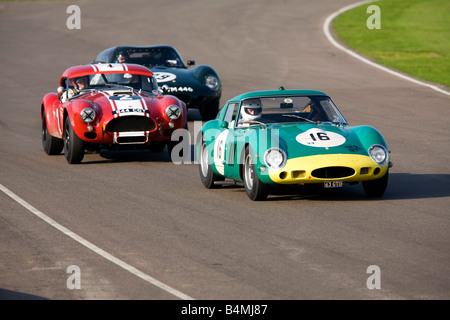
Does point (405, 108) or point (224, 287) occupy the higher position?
→ point (224, 287)

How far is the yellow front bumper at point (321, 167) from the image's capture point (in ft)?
34.4

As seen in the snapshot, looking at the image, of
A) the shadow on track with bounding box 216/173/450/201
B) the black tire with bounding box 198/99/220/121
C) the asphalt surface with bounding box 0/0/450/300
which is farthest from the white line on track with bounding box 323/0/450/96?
the shadow on track with bounding box 216/173/450/201

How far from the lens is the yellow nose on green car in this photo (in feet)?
34.6

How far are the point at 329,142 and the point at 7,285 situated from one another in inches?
179

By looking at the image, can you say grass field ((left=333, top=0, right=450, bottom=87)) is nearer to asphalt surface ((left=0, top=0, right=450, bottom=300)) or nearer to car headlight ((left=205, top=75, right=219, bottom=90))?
asphalt surface ((left=0, top=0, right=450, bottom=300))

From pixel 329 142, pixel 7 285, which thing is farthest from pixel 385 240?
pixel 7 285

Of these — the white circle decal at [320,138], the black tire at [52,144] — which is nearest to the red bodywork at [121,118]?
the black tire at [52,144]

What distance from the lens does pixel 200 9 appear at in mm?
39562

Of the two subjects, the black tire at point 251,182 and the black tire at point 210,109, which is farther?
the black tire at point 210,109

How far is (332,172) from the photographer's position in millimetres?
10539

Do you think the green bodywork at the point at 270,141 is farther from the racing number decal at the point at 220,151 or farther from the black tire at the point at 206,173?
the black tire at the point at 206,173

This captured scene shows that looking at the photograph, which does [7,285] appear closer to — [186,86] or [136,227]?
[136,227]

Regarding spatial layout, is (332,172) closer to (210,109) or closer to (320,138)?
(320,138)

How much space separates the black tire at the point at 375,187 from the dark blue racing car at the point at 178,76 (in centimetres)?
826
